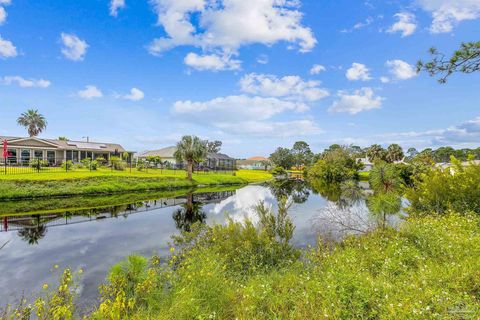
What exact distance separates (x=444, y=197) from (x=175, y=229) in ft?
42.2

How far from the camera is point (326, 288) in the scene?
4.71 meters

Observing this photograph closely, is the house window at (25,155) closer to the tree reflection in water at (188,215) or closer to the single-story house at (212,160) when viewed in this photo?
the single-story house at (212,160)

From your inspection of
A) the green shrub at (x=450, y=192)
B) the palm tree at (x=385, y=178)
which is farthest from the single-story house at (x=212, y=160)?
the green shrub at (x=450, y=192)

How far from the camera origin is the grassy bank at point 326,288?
393 centimetres

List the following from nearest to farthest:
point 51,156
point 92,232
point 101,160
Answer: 1. point 92,232
2. point 51,156
3. point 101,160

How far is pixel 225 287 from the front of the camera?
5.49m

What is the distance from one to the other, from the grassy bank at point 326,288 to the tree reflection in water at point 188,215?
26.6 ft

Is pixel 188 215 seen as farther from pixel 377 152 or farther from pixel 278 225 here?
pixel 377 152

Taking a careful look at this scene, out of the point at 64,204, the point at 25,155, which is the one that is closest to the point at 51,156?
the point at 25,155

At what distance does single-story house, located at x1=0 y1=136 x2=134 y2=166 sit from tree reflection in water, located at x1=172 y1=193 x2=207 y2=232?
2757cm

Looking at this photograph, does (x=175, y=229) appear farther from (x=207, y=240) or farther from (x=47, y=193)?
(x=47, y=193)

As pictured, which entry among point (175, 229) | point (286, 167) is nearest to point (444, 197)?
point (175, 229)

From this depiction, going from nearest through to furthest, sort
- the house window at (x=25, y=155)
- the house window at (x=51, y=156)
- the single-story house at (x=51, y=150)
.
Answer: the single-story house at (x=51, y=150)
the house window at (x=25, y=155)
the house window at (x=51, y=156)

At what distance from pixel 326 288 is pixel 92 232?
13.0 meters
